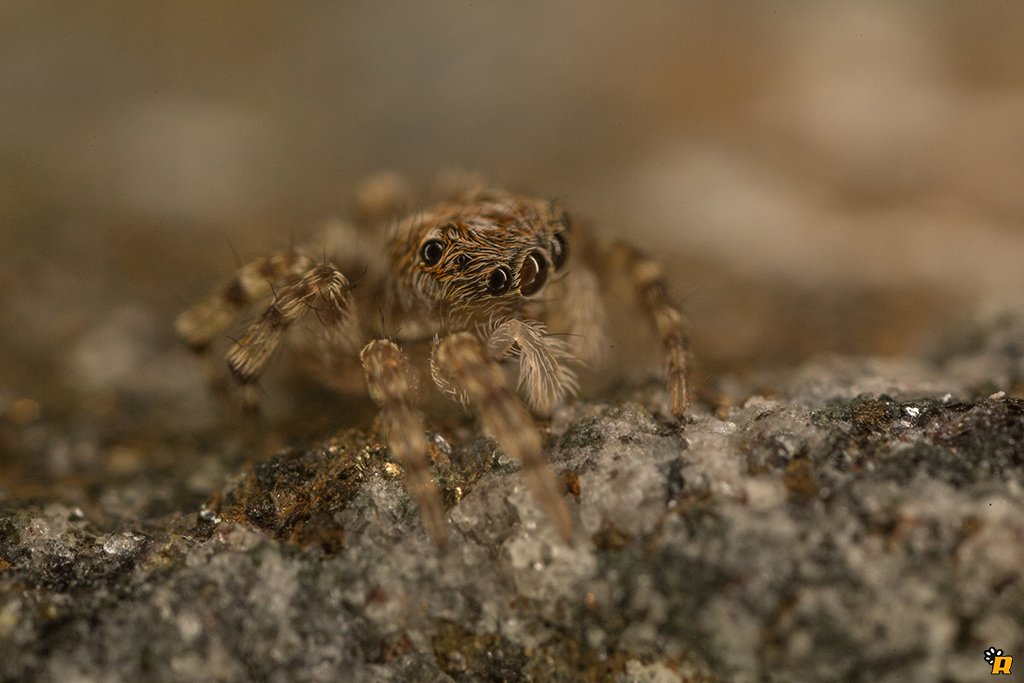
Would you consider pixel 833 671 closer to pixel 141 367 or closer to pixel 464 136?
pixel 141 367

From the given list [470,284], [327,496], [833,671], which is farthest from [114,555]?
[833,671]

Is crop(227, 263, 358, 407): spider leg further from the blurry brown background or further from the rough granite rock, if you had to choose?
the blurry brown background

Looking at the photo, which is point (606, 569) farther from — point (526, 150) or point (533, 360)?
point (526, 150)

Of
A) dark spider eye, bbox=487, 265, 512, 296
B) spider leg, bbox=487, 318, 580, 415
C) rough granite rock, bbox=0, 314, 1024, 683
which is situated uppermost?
dark spider eye, bbox=487, 265, 512, 296

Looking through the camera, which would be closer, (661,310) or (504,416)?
(504,416)
